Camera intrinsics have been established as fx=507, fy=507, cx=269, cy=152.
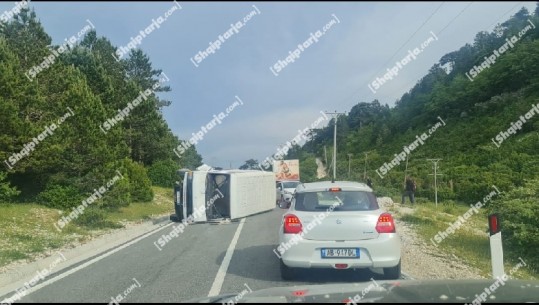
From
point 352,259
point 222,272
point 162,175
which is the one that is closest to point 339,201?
point 352,259

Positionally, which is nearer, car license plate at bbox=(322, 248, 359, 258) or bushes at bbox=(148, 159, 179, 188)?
car license plate at bbox=(322, 248, 359, 258)

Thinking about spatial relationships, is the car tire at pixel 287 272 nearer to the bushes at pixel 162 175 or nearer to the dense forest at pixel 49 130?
the dense forest at pixel 49 130

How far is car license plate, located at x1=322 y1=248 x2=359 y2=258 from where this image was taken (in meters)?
7.61

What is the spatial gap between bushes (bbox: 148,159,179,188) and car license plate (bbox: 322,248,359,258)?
4014 centimetres

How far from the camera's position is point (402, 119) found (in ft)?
289

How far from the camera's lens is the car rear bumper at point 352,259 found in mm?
7602

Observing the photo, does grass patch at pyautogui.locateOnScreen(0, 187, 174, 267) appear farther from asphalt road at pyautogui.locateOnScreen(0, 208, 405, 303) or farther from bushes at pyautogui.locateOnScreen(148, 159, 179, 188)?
bushes at pyautogui.locateOnScreen(148, 159, 179, 188)

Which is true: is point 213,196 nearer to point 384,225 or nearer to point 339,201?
point 339,201

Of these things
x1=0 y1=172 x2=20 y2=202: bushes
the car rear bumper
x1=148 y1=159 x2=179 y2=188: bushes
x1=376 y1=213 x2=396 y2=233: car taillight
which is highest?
x1=148 y1=159 x2=179 y2=188: bushes

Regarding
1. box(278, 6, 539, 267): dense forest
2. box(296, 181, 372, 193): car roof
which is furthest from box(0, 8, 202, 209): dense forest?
box(278, 6, 539, 267): dense forest

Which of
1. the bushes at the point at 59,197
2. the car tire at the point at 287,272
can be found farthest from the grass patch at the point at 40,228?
the car tire at the point at 287,272

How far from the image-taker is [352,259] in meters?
7.59

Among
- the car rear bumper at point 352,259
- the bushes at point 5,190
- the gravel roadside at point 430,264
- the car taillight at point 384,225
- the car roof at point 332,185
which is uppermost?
the bushes at point 5,190

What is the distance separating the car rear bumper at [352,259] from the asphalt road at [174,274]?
18.9 inches
